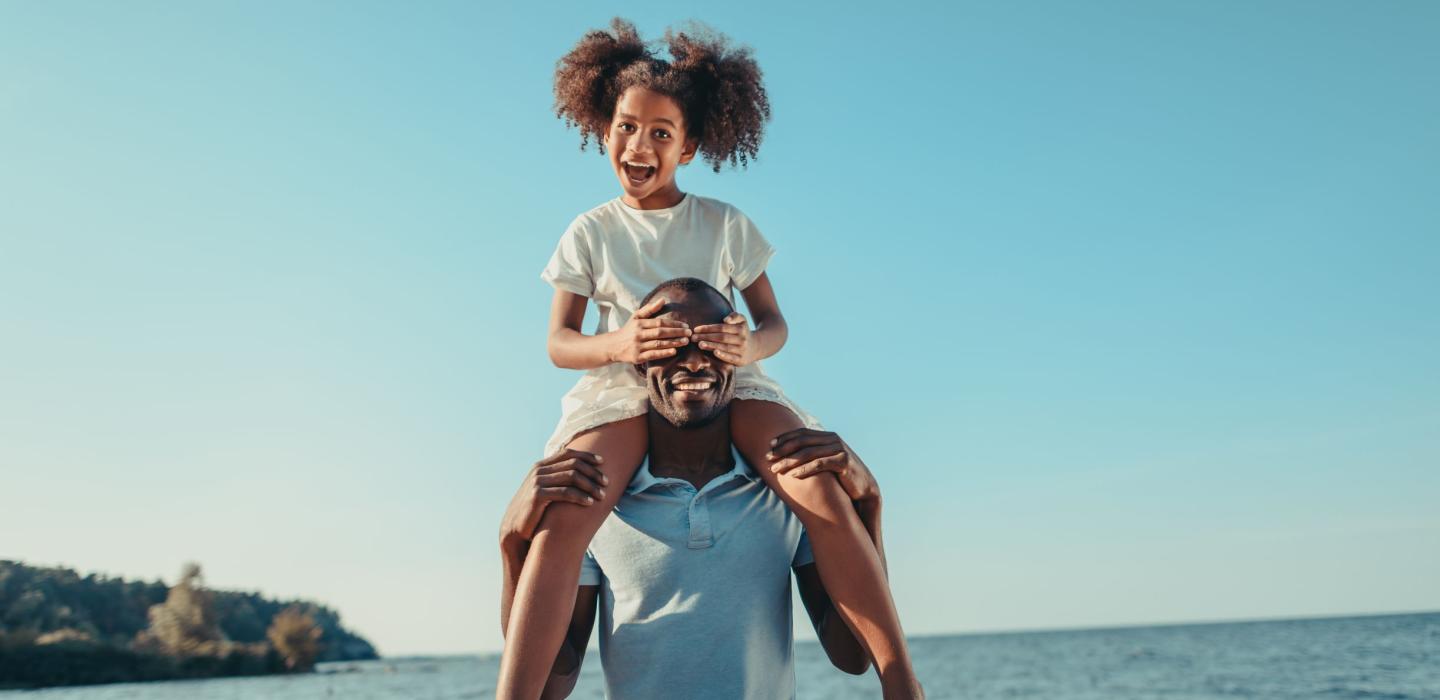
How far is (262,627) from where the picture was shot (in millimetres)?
80938

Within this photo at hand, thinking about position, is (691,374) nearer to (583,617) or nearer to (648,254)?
(648,254)

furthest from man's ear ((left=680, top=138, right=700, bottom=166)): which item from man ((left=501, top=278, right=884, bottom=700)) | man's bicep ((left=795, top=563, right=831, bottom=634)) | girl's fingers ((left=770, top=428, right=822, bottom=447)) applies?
man's bicep ((left=795, top=563, right=831, bottom=634))

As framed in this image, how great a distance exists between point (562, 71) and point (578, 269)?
2.83 feet

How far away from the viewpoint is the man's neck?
3.30 metres

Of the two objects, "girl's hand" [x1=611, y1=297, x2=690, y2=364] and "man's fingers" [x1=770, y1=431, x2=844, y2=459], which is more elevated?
"girl's hand" [x1=611, y1=297, x2=690, y2=364]

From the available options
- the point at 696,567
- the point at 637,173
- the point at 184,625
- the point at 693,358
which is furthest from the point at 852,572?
the point at 184,625

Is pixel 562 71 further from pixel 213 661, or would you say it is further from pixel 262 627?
pixel 262 627

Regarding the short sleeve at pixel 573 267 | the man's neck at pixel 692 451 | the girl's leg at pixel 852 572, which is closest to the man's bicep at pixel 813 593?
the girl's leg at pixel 852 572

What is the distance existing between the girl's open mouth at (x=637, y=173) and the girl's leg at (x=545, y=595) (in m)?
0.97

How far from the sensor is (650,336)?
2.97 m

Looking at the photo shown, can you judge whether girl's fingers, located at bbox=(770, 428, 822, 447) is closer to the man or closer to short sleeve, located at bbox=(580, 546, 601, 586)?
the man

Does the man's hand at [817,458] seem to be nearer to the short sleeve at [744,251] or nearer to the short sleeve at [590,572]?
the short sleeve at [590,572]

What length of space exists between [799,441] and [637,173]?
1046 mm

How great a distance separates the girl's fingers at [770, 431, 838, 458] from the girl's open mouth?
985 millimetres
